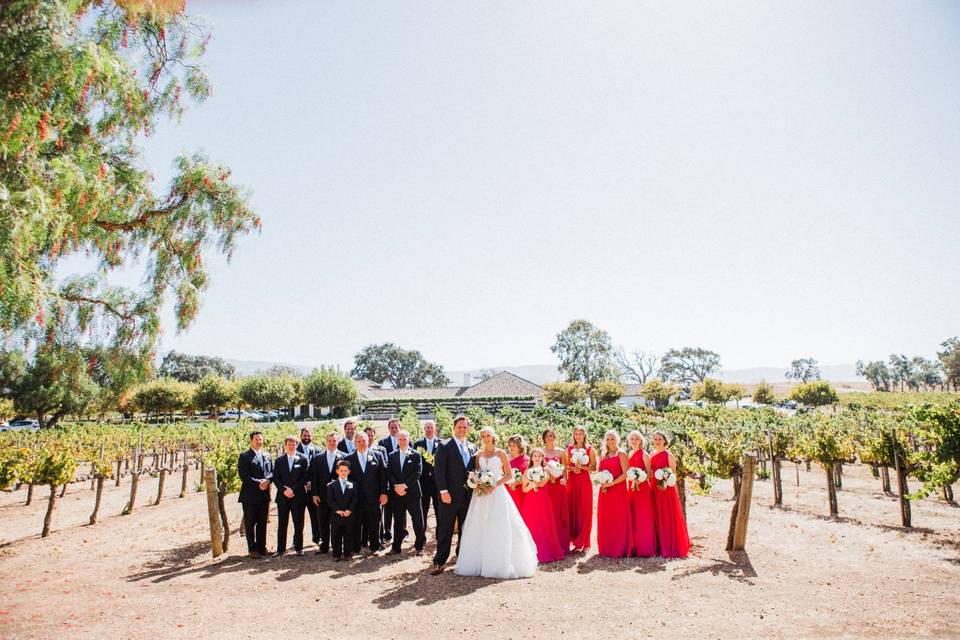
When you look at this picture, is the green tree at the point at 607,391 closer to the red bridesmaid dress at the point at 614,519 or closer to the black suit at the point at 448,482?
the red bridesmaid dress at the point at 614,519

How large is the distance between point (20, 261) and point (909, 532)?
44.5 feet

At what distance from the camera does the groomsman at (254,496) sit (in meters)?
7.66

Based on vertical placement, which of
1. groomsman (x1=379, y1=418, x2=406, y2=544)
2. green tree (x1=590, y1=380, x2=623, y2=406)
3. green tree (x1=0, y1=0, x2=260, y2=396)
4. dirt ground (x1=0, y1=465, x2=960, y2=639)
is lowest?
dirt ground (x1=0, y1=465, x2=960, y2=639)

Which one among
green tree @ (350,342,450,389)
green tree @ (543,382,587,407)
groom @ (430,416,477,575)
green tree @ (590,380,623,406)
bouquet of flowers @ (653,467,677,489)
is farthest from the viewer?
green tree @ (350,342,450,389)

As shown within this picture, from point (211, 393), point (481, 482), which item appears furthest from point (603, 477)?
point (211, 393)

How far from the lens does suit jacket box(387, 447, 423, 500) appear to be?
7715 mm

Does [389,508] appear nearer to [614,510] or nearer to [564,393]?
[614,510]

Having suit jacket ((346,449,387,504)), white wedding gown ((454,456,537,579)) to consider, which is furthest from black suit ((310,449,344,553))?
white wedding gown ((454,456,537,579))

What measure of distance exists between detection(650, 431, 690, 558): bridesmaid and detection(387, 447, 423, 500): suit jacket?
3374 millimetres

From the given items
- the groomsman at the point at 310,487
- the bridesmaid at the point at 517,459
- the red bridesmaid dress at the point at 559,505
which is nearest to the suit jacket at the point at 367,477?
the groomsman at the point at 310,487

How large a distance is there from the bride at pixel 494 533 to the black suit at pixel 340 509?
68.9 inches

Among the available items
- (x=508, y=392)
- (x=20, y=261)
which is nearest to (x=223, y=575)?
(x=20, y=261)

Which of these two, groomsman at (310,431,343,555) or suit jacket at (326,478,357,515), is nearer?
suit jacket at (326,478,357,515)

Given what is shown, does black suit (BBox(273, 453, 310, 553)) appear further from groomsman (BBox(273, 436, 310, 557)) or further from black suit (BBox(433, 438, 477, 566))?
black suit (BBox(433, 438, 477, 566))
